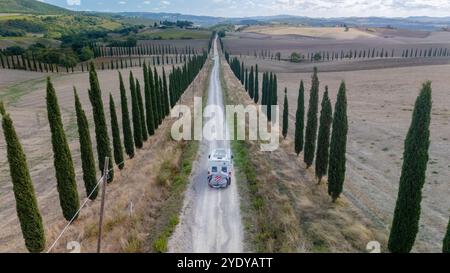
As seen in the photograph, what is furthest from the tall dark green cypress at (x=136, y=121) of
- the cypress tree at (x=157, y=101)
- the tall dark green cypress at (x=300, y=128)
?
the tall dark green cypress at (x=300, y=128)

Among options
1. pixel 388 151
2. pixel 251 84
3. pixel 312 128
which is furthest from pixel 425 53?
pixel 312 128

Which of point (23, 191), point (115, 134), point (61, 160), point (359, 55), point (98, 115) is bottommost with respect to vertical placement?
point (359, 55)

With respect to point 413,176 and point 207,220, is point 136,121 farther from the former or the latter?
point 413,176

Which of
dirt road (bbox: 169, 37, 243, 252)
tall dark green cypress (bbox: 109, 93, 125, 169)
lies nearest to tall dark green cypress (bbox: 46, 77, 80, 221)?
dirt road (bbox: 169, 37, 243, 252)

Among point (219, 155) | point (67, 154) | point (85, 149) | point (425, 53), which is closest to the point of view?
point (67, 154)

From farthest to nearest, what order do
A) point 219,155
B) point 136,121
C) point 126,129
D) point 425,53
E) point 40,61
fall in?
1. point 425,53
2. point 40,61
3. point 136,121
4. point 126,129
5. point 219,155

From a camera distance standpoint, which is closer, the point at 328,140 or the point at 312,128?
the point at 328,140

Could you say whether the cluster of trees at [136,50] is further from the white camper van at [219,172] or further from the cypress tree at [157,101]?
the white camper van at [219,172]

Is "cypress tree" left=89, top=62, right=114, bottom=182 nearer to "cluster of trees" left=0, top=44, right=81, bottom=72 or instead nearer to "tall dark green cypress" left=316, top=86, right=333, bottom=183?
"tall dark green cypress" left=316, top=86, right=333, bottom=183
